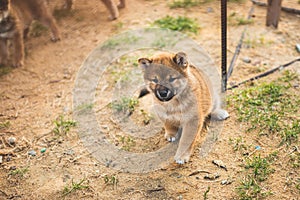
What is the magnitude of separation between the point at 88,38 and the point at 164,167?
10.0 ft

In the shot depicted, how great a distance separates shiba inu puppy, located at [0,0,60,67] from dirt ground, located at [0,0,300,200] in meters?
0.20

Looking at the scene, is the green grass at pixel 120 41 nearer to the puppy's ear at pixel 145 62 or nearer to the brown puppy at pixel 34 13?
the brown puppy at pixel 34 13

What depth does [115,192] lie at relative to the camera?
368 cm

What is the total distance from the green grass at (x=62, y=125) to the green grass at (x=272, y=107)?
1.85 meters

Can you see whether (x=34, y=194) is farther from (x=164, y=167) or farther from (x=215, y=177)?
(x=215, y=177)

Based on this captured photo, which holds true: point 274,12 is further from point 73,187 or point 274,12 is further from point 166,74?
point 73,187

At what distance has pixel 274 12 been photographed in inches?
228

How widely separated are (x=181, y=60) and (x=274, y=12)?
8.57ft

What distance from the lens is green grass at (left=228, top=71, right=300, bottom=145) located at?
4152 millimetres

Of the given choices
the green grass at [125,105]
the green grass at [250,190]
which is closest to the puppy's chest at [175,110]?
the green grass at [125,105]

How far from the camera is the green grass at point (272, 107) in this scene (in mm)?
4152

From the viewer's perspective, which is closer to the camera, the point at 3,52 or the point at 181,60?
the point at 181,60

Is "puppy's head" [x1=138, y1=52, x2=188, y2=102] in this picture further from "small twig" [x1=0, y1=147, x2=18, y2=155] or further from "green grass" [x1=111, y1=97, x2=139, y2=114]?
"small twig" [x1=0, y1=147, x2=18, y2=155]

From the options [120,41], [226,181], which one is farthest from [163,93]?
[120,41]
